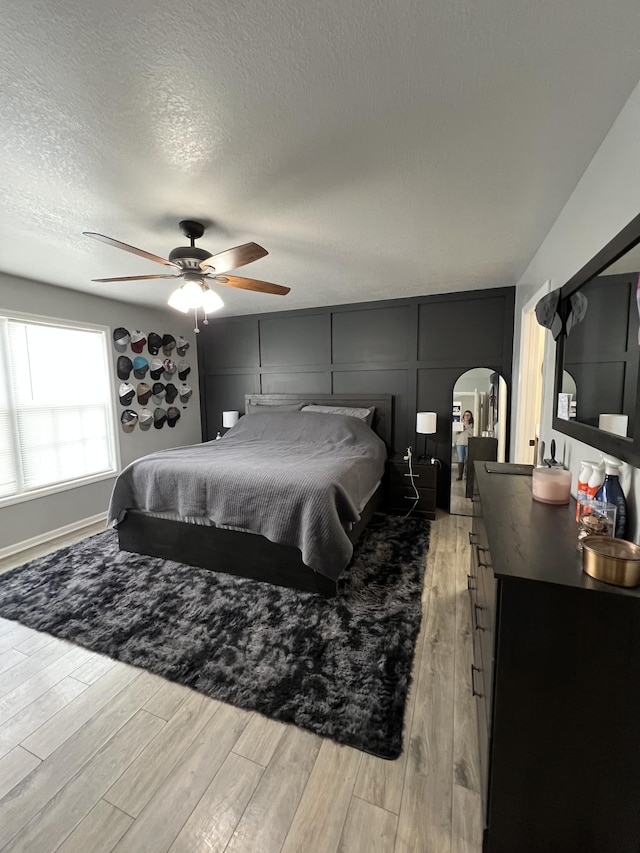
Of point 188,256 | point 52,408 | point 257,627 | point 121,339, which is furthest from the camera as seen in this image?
point 121,339

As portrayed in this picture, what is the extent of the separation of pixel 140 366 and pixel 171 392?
0.56 metres

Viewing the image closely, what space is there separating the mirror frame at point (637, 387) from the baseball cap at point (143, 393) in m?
4.19

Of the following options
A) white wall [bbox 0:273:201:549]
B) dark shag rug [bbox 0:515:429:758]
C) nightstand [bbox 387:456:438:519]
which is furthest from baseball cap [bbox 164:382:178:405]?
nightstand [bbox 387:456:438:519]

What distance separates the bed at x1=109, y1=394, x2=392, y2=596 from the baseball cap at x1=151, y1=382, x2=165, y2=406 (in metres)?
1.39

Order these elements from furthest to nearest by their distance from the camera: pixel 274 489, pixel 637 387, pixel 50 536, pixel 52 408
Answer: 1. pixel 52 408
2. pixel 50 536
3. pixel 274 489
4. pixel 637 387

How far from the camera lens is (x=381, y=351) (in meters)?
4.19

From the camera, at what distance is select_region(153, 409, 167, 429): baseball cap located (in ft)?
14.8

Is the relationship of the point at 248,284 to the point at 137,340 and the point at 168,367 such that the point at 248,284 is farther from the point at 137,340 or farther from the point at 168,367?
the point at 168,367

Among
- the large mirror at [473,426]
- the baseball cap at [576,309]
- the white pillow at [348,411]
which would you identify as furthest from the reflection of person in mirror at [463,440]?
the baseball cap at [576,309]

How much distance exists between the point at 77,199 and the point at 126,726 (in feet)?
8.32

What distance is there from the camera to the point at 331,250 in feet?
8.60

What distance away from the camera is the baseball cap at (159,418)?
4.50m

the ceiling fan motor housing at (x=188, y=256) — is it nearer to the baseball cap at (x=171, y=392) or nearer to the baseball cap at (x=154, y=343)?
the baseball cap at (x=154, y=343)

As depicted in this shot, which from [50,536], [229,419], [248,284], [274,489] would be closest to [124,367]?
[229,419]
